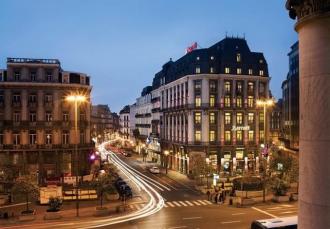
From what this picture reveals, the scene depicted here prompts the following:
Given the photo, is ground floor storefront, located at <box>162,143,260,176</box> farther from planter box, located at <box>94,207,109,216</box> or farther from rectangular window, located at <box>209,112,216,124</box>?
planter box, located at <box>94,207,109,216</box>

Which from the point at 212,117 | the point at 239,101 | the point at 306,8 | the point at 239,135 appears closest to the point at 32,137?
the point at 212,117

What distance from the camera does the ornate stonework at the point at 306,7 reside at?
13875 mm

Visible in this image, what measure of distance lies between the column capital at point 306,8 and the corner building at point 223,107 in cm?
5899

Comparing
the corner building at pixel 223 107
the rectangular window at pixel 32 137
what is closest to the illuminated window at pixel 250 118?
the corner building at pixel 223 107

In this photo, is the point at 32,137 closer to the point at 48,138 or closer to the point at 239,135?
the point at 48,138

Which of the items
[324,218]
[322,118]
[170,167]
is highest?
[322,118]

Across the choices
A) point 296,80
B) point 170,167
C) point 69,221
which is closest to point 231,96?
point 296,80

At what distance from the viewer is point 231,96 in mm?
77625

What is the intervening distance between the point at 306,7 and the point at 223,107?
62.7m

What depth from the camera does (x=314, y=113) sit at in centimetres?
1441

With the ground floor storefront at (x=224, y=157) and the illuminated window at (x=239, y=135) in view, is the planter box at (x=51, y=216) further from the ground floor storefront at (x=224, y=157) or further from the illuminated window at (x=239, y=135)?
the illuminated window at (x=239, y=135)

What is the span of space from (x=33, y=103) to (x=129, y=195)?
87.2ft

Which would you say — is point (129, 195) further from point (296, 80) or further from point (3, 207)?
point (296, 80)

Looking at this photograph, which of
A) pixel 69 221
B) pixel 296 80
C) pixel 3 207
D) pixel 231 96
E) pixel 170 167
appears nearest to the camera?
pixel 69 221
